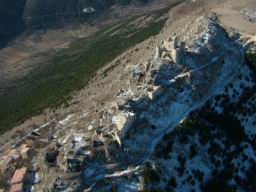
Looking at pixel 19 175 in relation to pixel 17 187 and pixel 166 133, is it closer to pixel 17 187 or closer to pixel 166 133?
pixel 17 187

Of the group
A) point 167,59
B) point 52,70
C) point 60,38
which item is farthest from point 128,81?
point 60,38

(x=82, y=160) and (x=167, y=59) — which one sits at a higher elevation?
(x=167, y=59)

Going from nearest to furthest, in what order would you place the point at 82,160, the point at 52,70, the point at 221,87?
the point at 82,160, the point at 221,87, the point at 52,70

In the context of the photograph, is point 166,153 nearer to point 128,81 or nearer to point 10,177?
point 128,81

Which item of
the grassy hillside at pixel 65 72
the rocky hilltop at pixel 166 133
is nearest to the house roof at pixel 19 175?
the rocky hilltop at pixel 166 133

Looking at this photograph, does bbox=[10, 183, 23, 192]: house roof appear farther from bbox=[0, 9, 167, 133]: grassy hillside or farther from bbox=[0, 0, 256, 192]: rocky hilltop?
bbox=[0, 9, 167, 133]: grassy hillside

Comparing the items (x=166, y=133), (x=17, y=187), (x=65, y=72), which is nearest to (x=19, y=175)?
(x=17, y=187)
